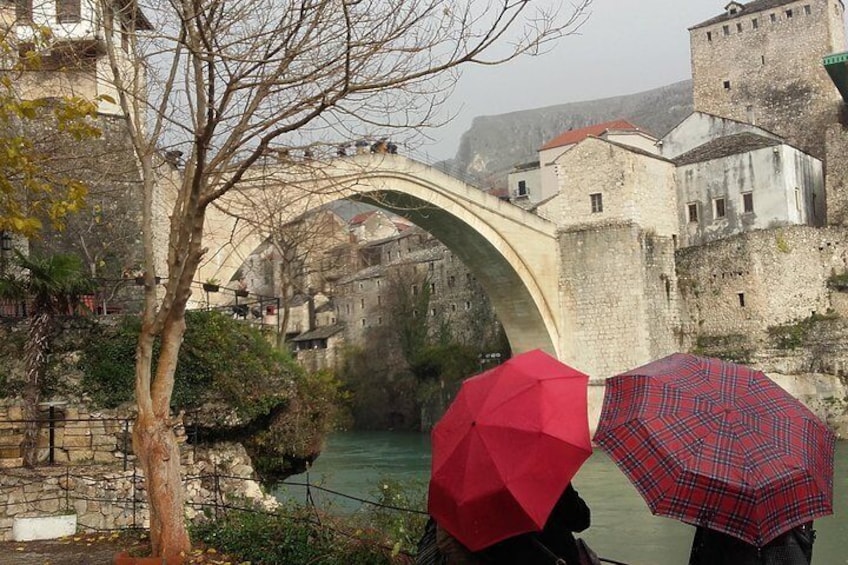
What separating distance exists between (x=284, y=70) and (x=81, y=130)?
1.57m

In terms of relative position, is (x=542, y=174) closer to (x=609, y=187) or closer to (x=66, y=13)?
(x=609, y=187)

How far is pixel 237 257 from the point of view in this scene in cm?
1862

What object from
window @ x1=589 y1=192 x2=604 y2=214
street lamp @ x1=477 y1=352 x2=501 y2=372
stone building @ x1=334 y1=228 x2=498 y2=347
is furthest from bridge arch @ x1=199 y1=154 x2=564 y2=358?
stone building @ x1=334 y1=228 x2=498 y2=347

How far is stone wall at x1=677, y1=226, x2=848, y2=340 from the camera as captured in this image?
27.3 meters

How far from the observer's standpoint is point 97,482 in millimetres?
9477

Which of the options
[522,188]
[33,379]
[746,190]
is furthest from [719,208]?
[33,379]

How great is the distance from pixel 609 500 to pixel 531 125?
10183 cm

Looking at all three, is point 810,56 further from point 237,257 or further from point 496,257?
point 237,257

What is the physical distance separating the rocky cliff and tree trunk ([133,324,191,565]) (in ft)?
326

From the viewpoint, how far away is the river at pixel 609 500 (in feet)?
42.6

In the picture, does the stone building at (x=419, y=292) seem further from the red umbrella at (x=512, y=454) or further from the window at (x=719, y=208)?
the red umbrella at (x=512, y=454)

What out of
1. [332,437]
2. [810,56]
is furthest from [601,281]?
[810,56]

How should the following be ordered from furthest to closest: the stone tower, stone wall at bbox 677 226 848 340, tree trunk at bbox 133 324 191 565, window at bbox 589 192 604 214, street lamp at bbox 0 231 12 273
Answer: the stone tower → stone wall at bbox 677 226 848 340 → window at bbox 589 192 604 214 → street lamp at bbox 0 231 12 273 → tree trunk at bbox 133 324 191 565

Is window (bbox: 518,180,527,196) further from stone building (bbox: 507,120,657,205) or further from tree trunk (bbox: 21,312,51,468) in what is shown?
tree trunk (bbox: 21,312,51,468)
